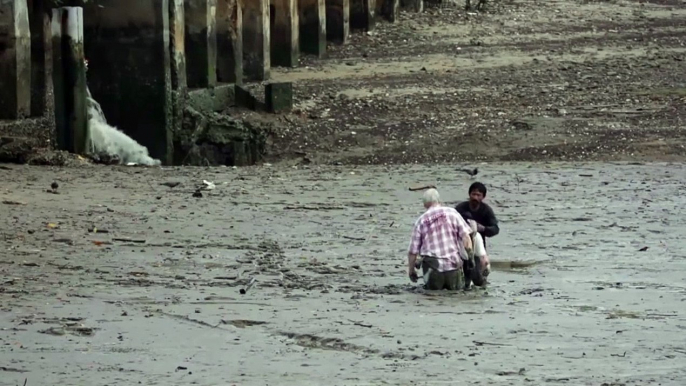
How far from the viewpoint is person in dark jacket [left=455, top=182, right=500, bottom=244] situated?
11859 millimetres

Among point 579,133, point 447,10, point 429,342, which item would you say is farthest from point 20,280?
point 447,10

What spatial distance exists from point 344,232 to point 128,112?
6.93 meters

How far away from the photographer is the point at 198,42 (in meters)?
22.9

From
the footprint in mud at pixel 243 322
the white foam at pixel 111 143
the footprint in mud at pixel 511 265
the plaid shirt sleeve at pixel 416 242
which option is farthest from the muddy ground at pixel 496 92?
the footprint in mud at pixel 243 322

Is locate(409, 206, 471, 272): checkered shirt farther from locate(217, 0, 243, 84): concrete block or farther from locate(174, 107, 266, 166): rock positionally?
locate(217, 0, 243, 84): concrete block

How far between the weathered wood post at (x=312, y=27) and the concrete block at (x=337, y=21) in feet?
4.55

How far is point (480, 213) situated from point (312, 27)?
17.2 m

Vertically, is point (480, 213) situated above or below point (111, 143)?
above

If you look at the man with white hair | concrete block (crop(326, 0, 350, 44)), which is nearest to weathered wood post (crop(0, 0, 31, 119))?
the man with white hair

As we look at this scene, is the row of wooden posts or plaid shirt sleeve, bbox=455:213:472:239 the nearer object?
plaid shirt sleeve, bbox=455:213:472:239

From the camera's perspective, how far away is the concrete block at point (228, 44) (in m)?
24.0

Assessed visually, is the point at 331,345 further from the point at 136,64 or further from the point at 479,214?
the point at 136,64

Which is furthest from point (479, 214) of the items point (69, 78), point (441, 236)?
point (69, 78)

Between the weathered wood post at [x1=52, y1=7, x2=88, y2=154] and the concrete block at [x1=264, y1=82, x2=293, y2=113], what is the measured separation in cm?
398
